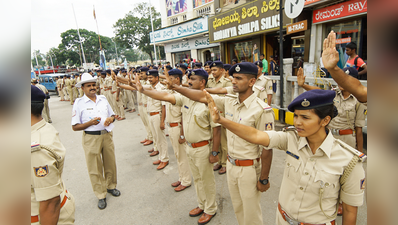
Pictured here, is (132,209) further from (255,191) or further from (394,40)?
(394,40)

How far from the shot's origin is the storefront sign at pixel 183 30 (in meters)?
16.9

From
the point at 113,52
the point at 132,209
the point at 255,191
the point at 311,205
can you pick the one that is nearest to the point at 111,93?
the point at 132,209

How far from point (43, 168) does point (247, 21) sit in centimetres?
1207

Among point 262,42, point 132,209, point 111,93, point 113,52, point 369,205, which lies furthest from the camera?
point 113,52

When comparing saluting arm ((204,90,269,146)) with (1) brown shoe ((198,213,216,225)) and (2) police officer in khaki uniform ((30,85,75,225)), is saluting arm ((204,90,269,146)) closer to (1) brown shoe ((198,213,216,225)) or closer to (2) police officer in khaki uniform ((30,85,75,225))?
(2) police officer in khaki uniform ((30,85,75,225))

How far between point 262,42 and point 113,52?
268 feet

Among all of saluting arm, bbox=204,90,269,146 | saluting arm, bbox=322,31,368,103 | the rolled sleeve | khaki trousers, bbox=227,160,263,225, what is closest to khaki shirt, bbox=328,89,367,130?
saluting arm, bbox=322,31,368,103

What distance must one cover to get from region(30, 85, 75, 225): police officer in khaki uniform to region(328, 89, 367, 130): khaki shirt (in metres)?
3.53

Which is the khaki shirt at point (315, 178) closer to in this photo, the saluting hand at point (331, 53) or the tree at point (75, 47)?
the saluting hand at point (331, 53)

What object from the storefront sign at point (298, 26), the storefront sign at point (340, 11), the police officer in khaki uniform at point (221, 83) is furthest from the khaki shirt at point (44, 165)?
the storefront sign at point (340, 11)

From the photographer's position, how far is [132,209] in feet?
11.1

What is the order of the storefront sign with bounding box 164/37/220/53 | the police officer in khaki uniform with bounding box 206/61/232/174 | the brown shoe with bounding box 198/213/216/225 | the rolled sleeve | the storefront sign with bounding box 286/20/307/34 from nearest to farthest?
1. the rolled sleeve
2. the brown shoe with bounding box 198/213/216/225
3. the police officer in khaki uniform with bounding box 206/61/232/174
4. the storefront sign with bounding box 286/20/307/34
5. the storefront sign with bounding box 164/37/220/53

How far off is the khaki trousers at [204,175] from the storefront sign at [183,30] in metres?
15.5

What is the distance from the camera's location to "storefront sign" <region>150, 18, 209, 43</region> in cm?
1694
